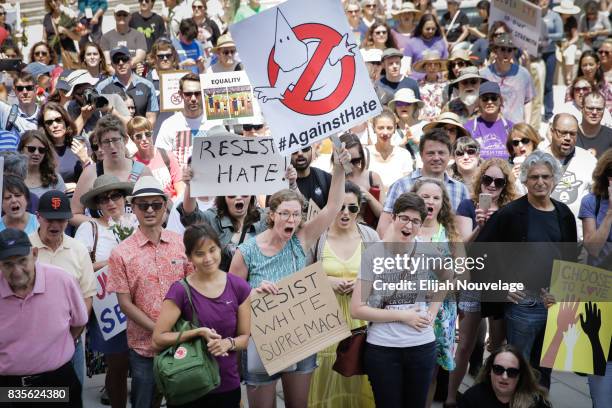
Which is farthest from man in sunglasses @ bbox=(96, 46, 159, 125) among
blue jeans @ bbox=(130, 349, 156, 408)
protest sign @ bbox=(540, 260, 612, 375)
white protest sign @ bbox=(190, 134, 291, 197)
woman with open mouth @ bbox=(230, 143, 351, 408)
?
protest sign @ bbox=(540, 260, 612, 375)

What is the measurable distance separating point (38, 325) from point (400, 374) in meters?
2.20

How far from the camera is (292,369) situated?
611cm

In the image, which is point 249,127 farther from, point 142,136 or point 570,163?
point 570,163

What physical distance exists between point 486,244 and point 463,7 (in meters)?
13.2

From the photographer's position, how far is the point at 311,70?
622 centimetres

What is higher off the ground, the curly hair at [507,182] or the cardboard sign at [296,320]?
the curly hair at [507,182]

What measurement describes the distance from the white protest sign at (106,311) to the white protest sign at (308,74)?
1561 mm

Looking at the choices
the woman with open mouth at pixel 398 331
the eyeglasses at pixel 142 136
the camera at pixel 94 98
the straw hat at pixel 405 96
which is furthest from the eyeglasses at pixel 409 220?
the camera at pixel 94 98

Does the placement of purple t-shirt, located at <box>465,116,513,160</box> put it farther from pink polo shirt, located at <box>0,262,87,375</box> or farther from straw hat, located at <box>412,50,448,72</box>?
pink polo shirt, located at <box>0,262,87,375</box>

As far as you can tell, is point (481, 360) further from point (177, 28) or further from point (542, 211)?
point (177, 28)

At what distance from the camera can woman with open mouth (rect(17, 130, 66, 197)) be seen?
26.0ft

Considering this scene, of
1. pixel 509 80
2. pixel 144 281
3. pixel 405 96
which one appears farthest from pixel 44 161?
pixel 509 80

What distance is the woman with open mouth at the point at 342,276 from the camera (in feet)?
21.6

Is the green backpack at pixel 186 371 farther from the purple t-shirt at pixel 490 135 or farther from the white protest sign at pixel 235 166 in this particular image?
the purple t-shirt at pixel 490 135
